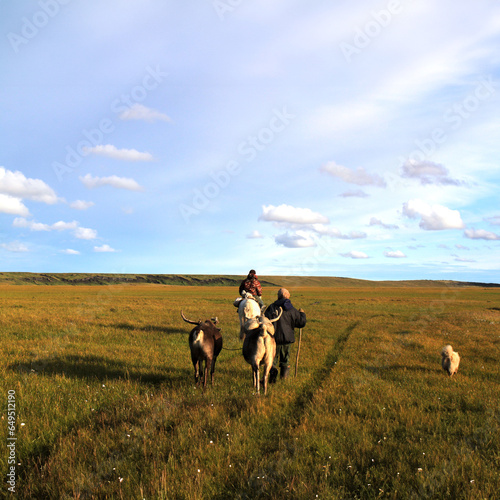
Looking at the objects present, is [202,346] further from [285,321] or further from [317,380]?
[317,380]

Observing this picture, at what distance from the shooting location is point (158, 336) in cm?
1512

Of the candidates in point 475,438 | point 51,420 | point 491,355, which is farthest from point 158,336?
point 491,355

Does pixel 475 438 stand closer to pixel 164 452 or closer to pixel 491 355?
pixel 164 452

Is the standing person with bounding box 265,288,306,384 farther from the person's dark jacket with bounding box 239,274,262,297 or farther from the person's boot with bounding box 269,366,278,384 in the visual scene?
the person's dark jacket with bounding box 239,274,262,297

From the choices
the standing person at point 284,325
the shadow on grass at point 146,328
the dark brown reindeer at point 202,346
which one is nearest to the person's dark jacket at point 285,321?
the standing person at point 284,325

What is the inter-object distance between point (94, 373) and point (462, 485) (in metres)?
8.29

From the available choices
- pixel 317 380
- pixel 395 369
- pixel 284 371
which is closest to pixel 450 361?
pixel 395 369

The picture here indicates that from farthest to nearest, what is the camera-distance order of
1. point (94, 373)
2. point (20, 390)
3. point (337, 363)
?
point (337, 363), point (94, 373), point (20, 390)

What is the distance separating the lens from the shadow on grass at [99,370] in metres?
8.54

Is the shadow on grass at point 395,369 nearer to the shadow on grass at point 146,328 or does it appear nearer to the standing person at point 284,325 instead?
the standing person at point 284,325

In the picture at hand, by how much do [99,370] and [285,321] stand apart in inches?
208

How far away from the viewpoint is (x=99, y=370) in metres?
9.22

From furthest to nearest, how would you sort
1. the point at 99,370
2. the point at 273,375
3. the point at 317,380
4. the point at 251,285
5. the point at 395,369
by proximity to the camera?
the point at 251,285 → the point at 395,369 → the point at 99,370 → the point at 317,380 → the point at 273,375

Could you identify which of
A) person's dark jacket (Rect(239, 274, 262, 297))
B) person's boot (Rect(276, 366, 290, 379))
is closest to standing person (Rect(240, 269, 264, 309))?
person's dark jacket (Rect(239, 274, 262, 297))
